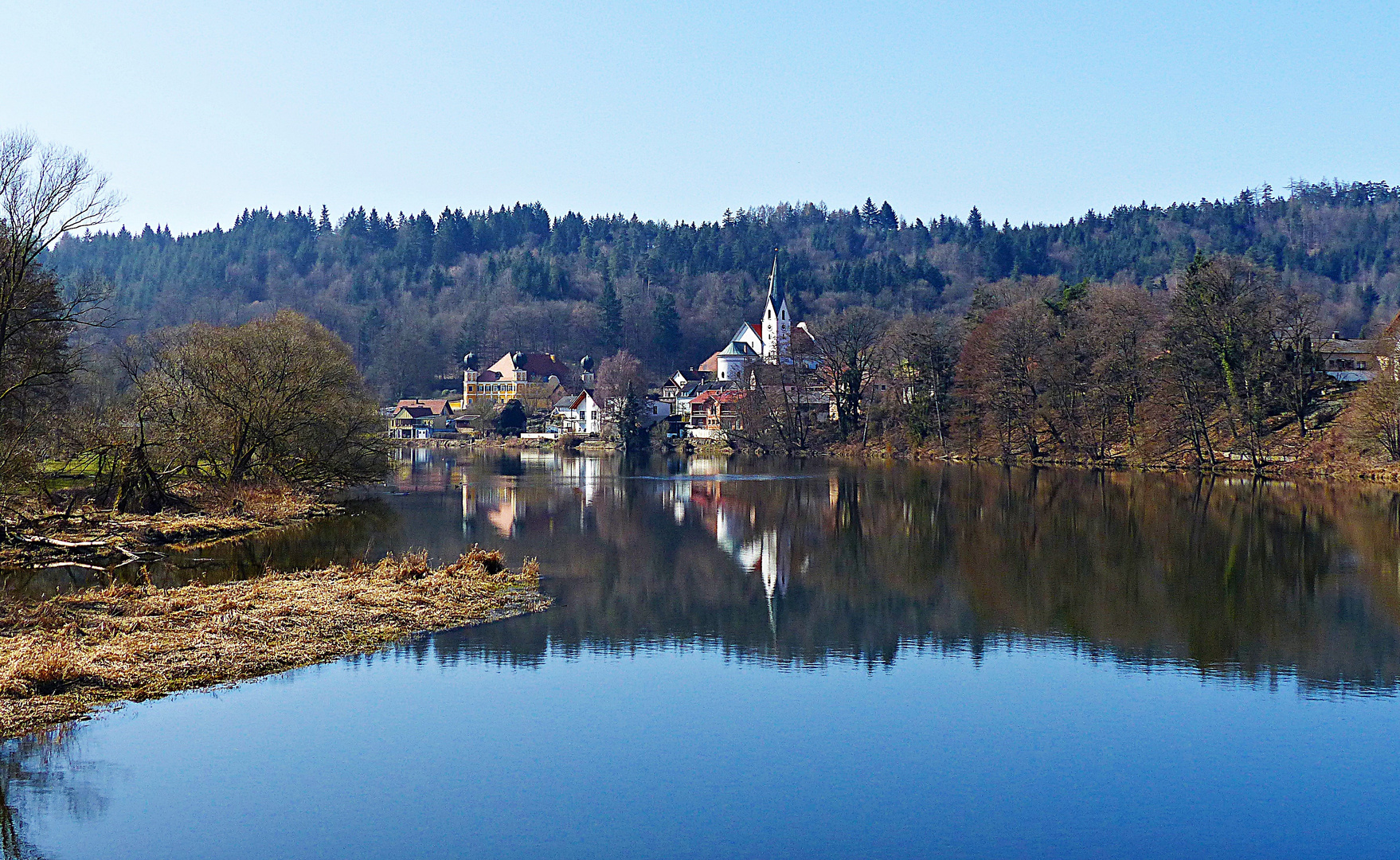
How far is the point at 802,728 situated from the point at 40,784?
739 cm

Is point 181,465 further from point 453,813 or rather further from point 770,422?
point 770,422

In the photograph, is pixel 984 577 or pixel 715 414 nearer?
pixel 984 577

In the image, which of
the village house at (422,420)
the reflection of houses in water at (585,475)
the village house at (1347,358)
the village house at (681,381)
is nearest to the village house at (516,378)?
the village house at (422,420)

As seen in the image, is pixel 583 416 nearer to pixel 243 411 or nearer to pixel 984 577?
pixel 243 411

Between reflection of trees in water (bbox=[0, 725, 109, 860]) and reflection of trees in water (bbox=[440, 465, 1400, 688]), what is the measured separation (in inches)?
230

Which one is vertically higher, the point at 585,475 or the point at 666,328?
the point at 666,328

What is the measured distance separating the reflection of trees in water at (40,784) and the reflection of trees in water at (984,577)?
5.84 meters

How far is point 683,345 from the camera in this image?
14012cm

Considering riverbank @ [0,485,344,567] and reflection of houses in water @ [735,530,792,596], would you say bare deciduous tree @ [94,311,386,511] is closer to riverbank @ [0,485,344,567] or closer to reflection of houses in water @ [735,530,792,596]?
riverbank @ [0,485,344,567]

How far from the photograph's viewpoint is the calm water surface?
10109 mm

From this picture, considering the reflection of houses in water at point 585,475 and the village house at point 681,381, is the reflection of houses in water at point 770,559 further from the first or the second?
the village house at point 681,381

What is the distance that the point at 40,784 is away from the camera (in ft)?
34.4

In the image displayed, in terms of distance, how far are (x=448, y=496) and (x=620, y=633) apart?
26.2 meters

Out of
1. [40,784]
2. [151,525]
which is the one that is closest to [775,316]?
[151,525]
